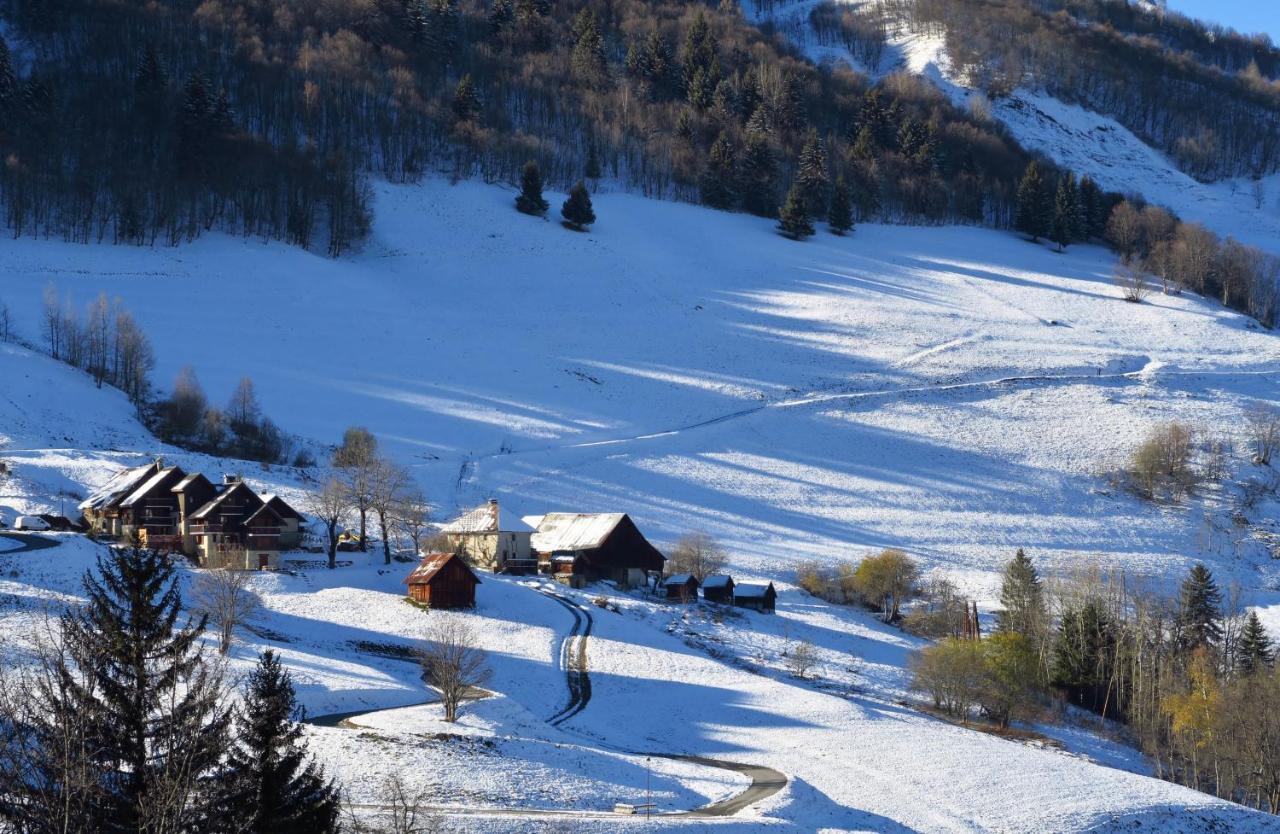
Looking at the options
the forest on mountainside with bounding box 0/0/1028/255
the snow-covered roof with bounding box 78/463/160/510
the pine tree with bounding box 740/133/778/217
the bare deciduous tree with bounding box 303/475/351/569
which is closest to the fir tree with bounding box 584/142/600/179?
the forest on mountainside with bounding box 0/0/1028/255

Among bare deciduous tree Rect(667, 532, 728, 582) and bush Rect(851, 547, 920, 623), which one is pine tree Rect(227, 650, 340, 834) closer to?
bare deciduous tree Rect(667, 532, 728, 582)

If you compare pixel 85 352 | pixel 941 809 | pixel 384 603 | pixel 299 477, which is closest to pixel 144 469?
pixel 299 477

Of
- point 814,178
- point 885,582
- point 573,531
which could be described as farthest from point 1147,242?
point 573,531

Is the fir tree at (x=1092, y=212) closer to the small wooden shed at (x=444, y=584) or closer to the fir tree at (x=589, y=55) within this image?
the fir tree at (x=589, y=55)

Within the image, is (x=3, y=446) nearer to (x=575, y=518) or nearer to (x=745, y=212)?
(x=575, y=518)

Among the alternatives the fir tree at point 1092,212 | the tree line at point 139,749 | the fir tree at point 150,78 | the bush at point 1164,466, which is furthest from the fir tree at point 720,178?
the tree line at point 139,749
